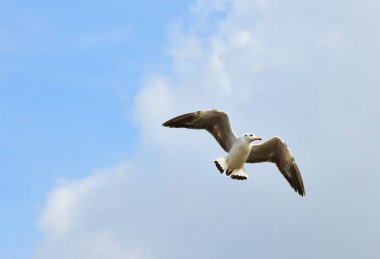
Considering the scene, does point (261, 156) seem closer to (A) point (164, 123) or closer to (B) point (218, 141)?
(B) point (218, 141)

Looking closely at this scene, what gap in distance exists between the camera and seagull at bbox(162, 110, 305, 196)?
27234mm

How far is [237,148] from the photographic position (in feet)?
89.1

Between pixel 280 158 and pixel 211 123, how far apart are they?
2970mm

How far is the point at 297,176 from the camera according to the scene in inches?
1134

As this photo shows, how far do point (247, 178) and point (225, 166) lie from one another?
0.93 meters

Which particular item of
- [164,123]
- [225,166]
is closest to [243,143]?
[225,166]

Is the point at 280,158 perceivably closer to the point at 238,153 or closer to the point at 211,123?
the point at 238,153

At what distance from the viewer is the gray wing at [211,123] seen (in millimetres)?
27312

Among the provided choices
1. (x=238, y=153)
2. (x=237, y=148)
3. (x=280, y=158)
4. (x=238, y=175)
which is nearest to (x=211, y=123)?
(x=237, y=148)

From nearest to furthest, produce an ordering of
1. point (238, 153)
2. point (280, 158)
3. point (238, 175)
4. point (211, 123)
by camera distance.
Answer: point (238, 153)
point (238, 175)
point (211, 123)
point (280, 158)

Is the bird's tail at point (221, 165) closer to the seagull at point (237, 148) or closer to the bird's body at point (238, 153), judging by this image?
the seagull at point (237, 148)

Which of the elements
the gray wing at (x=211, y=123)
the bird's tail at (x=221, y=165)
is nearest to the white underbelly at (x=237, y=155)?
the bird's tail at (x=221, y=165)

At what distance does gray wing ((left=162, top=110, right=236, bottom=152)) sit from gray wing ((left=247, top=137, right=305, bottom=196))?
42.0 inches

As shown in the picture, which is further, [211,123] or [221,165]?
[211,123]
